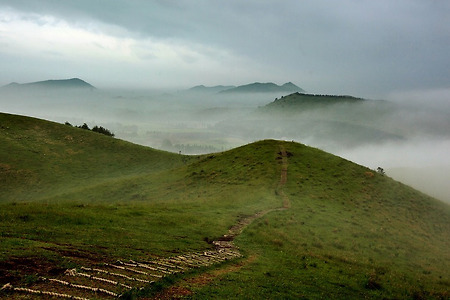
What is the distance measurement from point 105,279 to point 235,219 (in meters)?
25.8

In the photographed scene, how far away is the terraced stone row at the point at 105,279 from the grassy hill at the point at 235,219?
803 mm

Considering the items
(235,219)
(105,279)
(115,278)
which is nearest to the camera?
(105,279)

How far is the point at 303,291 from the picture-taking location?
18.4m

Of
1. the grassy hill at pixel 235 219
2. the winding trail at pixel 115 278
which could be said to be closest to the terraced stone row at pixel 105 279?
the winding trail at pixel 115 278

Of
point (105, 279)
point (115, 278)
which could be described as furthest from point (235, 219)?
point (105, 279)

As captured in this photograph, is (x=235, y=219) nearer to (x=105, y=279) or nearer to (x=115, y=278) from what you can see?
(x=115, y=278)

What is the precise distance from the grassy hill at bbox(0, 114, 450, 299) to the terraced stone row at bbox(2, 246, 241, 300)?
803 millimetres

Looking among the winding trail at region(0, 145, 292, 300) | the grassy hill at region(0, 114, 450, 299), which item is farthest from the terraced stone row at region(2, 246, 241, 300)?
the grassy hill at region(0, 114, 450, 299)

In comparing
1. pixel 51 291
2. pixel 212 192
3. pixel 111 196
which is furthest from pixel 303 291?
pixel 111 196

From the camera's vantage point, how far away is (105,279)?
14195 millimetres

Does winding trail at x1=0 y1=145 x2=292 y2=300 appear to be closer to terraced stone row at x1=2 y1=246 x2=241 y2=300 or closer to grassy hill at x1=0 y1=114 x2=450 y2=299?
terraced stone row at x1=2 y1=246 x2=241 y2=300

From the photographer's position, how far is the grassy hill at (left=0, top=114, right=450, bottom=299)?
18609 mm

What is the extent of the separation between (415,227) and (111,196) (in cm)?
5447

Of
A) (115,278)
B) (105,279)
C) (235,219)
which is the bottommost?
(235,219)
